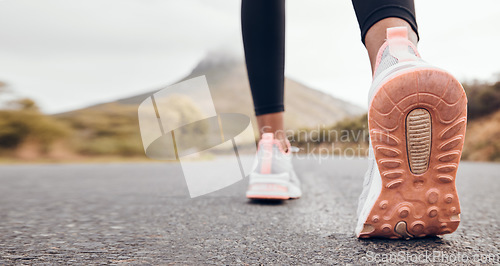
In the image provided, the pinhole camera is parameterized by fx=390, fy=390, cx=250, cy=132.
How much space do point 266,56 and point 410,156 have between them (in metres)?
0.60

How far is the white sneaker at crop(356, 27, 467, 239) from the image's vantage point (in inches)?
25.8

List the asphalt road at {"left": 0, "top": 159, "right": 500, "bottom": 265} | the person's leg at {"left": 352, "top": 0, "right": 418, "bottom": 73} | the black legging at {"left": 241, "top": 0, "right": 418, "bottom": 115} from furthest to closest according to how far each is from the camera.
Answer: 1. the black legging at {"left": 241, "top": 0, "right": 418, "bottom": 115}
2. the person's leg at {"left": 352, "top": 0, "right": 418, "bottom": 73}
3. the asphalt road at {"left": 0, "top": 159, "right": 500, "bottom": 265}

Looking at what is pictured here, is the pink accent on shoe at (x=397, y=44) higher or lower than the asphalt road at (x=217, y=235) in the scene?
Result: higher

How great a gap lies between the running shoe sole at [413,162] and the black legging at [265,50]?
0.54m

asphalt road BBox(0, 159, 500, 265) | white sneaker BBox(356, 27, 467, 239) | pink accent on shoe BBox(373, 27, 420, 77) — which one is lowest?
asphalt road BBox(0, 159, 500, 265)

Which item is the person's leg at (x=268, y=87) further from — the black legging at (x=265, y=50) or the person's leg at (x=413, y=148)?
the person's leg at (x=413, y=148)

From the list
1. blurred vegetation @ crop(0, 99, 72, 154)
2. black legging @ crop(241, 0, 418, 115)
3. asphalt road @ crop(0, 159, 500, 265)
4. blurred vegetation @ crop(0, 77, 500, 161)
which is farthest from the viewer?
blurred vegetation @ crop(0, 99, 72, 154)

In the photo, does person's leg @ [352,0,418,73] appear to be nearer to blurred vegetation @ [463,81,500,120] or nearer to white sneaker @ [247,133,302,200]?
white sneaker @ [247,133,302,200]

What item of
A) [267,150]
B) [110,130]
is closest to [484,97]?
[267,150]

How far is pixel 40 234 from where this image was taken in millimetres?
817

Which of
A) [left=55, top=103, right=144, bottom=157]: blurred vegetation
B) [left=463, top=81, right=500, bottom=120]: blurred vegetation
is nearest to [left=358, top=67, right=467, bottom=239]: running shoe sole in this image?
[left=463, top=81, right=500, bottom=120]: blurred vegetation

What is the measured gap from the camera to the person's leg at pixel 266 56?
3.74 ft

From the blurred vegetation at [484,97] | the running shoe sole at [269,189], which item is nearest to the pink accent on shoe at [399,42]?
the running shoe sole at [269,189]

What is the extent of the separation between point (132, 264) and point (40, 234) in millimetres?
345
